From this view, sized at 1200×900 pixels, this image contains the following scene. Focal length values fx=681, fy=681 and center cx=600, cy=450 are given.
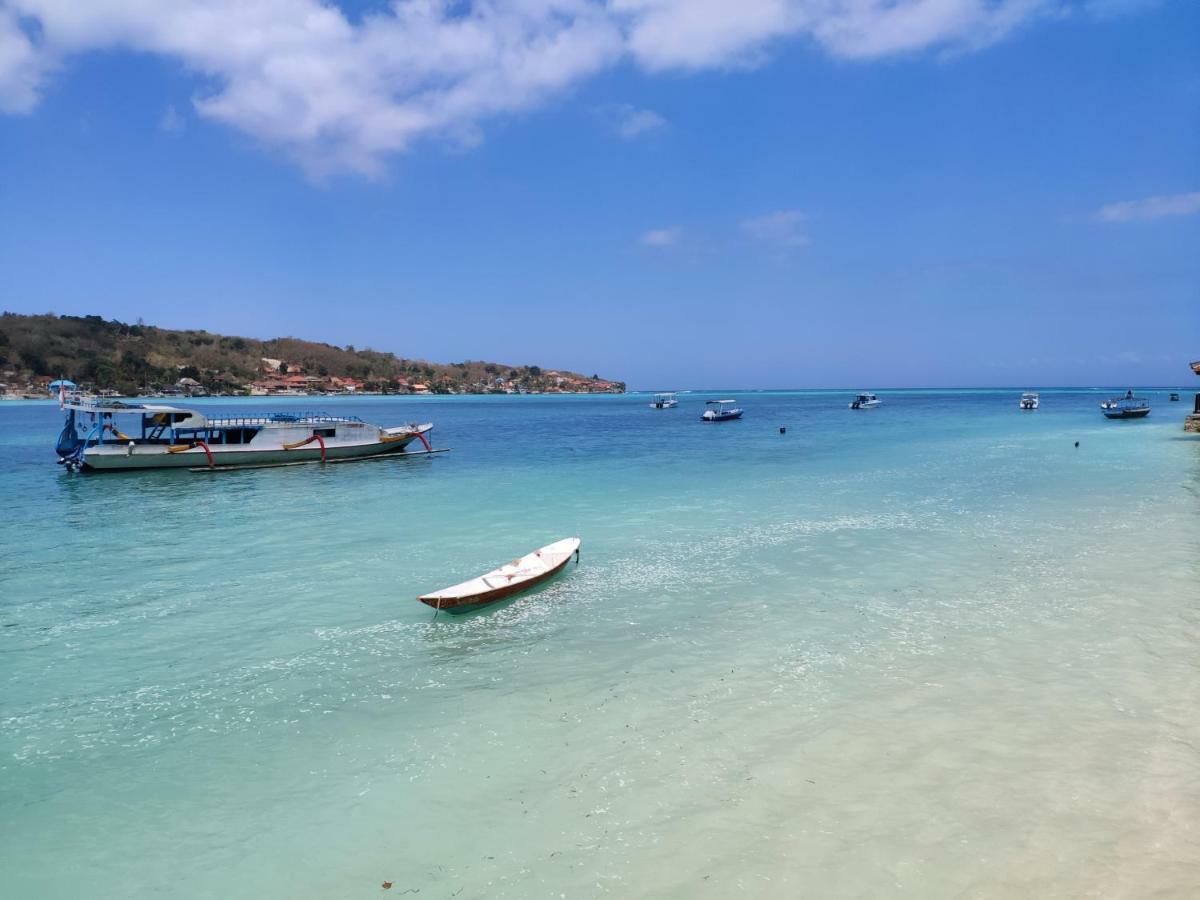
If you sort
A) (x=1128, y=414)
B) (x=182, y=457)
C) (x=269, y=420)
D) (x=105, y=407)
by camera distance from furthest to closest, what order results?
1. (x=1128, y=414)
2. (x=269, y=420)
3. (x=182, y=457)
4. (x=105, y=407)

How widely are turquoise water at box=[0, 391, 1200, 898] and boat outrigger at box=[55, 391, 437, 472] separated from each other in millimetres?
18201

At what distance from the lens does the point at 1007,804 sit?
6.89 meters

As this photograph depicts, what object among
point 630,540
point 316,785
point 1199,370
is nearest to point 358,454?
point 630,540

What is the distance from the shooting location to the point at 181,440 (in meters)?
38.0

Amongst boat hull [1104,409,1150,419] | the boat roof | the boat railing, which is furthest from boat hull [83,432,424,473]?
Result: boat hull [1104,409,1150,419]

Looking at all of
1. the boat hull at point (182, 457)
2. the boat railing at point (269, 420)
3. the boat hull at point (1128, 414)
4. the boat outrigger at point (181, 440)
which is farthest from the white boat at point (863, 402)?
the boat hull at point (182, 457)

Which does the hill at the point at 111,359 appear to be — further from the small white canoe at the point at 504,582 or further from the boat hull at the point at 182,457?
the small white canoe at the point at 504,582

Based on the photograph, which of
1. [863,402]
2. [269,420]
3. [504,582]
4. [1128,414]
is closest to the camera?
[504,582]

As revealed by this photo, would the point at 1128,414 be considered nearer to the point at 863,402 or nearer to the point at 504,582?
the point at 863,402

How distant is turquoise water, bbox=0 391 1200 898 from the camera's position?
630 centimetres

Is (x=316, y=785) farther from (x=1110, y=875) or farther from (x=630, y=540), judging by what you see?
(x=630, y=540)

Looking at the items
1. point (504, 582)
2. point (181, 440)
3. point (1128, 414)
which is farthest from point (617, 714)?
point (1128, 414)

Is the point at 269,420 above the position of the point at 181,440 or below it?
above

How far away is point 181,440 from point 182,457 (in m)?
1.04
